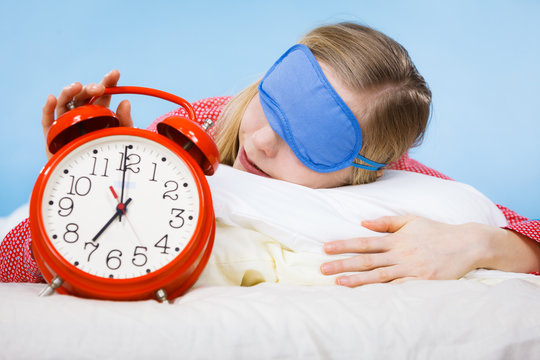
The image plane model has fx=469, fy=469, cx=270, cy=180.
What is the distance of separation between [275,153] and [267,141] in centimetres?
4

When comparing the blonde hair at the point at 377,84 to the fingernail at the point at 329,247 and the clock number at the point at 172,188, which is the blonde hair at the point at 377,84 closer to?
the fingernail at the point at 329,247

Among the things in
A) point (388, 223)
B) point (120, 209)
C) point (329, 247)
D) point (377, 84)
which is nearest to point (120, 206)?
point (120, 209)

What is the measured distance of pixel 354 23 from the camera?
52.1 inches

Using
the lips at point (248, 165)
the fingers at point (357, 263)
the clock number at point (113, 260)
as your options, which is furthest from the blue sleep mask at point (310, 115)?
the clock number at point (113, 260)

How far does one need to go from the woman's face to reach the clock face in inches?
13.8

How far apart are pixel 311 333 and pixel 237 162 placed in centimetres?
71

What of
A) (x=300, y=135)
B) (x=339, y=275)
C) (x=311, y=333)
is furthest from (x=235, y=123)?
(x=311, y=333)

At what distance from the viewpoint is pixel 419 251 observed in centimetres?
98

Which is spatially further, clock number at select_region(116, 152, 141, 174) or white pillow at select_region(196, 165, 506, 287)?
white pillow at select_region(196, 165, 506, 287)

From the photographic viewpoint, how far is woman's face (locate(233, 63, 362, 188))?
1.13 meters

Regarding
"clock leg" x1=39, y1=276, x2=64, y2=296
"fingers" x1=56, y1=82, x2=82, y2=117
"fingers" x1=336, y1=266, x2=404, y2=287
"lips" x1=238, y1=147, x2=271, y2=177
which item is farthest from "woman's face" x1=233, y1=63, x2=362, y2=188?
"clock leg" x1=39, y1=276, x2=64, y2=296

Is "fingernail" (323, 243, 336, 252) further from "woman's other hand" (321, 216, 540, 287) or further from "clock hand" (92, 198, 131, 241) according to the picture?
"clock hand" (92, 198, 131, 241)

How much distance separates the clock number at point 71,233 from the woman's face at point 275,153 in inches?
20.1

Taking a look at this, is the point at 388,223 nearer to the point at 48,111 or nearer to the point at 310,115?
the point at 310,115
